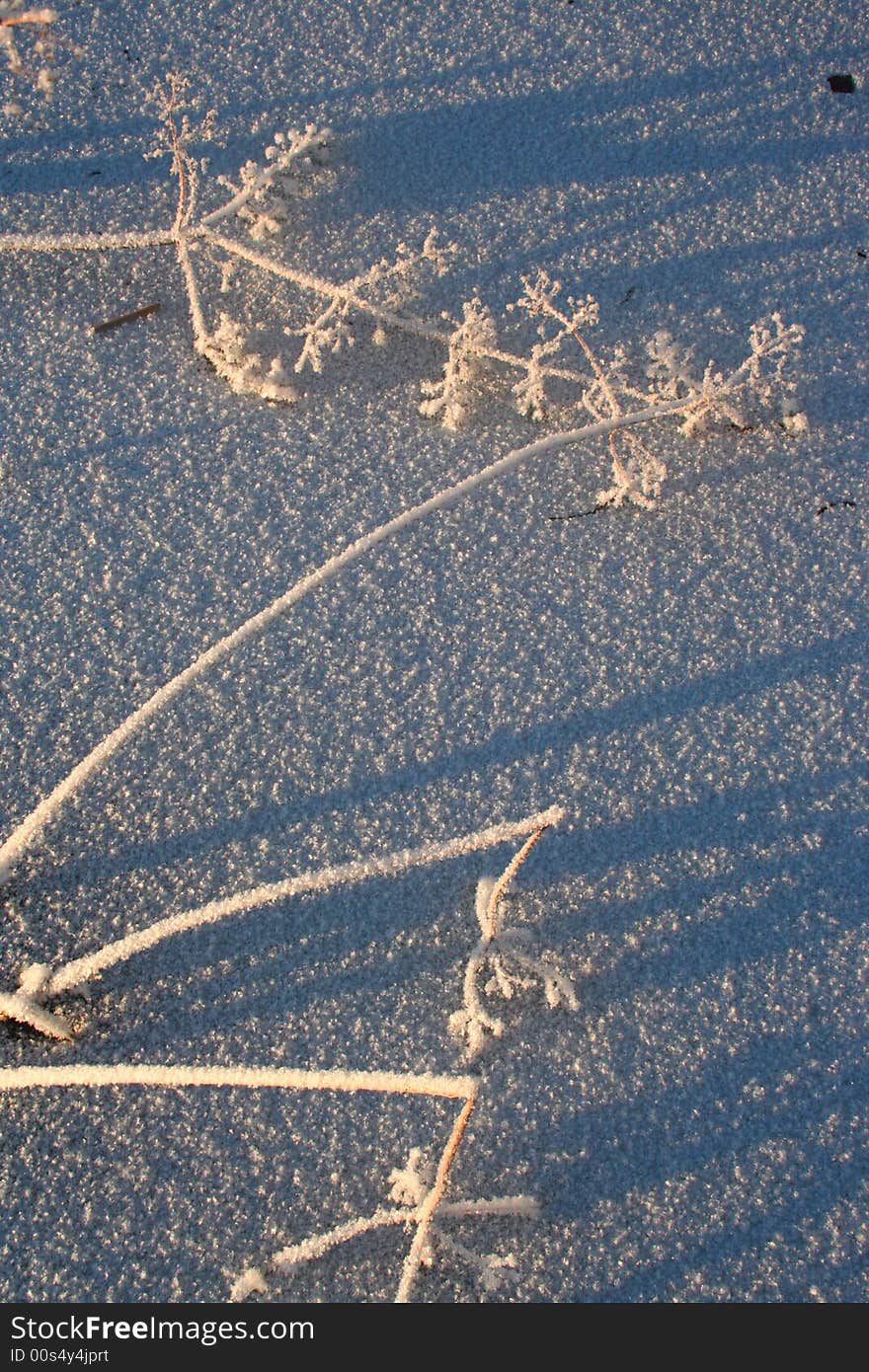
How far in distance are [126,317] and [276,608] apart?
46 centimetres

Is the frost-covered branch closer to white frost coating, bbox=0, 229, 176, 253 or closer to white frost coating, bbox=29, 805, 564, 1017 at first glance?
white frost coating, bbox=29, 805, 564, 1017

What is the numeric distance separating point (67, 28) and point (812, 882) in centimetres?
150

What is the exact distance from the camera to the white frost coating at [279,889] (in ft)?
3.29

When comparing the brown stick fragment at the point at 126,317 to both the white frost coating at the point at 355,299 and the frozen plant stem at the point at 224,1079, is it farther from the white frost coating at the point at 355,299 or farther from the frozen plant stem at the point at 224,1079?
the frozen plant stem at the point at 224,1079

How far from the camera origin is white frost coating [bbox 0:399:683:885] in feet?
3.48

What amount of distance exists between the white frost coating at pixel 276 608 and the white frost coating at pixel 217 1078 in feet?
0.68

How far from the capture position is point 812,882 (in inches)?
41.6

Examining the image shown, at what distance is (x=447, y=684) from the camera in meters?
1.11

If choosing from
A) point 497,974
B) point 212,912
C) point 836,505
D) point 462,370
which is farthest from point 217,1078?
point 836,505

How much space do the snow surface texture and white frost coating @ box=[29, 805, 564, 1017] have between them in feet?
0.04

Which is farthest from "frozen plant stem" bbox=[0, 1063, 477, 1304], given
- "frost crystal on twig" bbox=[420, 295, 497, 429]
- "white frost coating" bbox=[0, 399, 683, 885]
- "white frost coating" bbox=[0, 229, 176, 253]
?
"white frost coating" bbox=[0, 229, 176, 253]

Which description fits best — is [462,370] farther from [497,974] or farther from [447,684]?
[497,974]

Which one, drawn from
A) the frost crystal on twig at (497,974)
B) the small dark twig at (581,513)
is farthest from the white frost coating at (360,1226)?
the small dark twig at (581,513)
